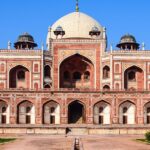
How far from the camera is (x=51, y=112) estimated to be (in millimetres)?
39156

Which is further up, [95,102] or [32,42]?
[32,42]

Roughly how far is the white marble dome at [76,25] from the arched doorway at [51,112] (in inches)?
558

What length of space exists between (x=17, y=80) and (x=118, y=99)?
12795 mm

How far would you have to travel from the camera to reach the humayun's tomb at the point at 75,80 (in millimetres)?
38750

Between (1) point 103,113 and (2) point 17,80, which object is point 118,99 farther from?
(2) point 17,80

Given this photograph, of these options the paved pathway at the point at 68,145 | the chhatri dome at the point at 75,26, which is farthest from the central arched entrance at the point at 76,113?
the paved pathway at the point at 68,145

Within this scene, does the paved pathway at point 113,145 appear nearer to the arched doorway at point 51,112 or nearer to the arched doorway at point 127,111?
the arched doorway at point 51,112

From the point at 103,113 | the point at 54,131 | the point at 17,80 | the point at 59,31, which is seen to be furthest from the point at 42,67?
the point at 54,131

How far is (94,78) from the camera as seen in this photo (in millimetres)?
47062

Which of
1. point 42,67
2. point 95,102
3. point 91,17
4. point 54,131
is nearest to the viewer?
point 54,131

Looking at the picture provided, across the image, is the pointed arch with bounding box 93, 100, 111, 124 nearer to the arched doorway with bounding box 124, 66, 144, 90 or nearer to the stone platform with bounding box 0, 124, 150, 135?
the stone platform with bounding box 0, 124, 150, 135

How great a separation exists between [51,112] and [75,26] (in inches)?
635

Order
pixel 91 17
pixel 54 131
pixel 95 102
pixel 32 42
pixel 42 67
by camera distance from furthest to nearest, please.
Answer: pixel 91 17
pixel 32 42
pixel 42 67
pixel 95 102
pixel 54 131

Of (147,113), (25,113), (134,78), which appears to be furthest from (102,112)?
(134,78)
